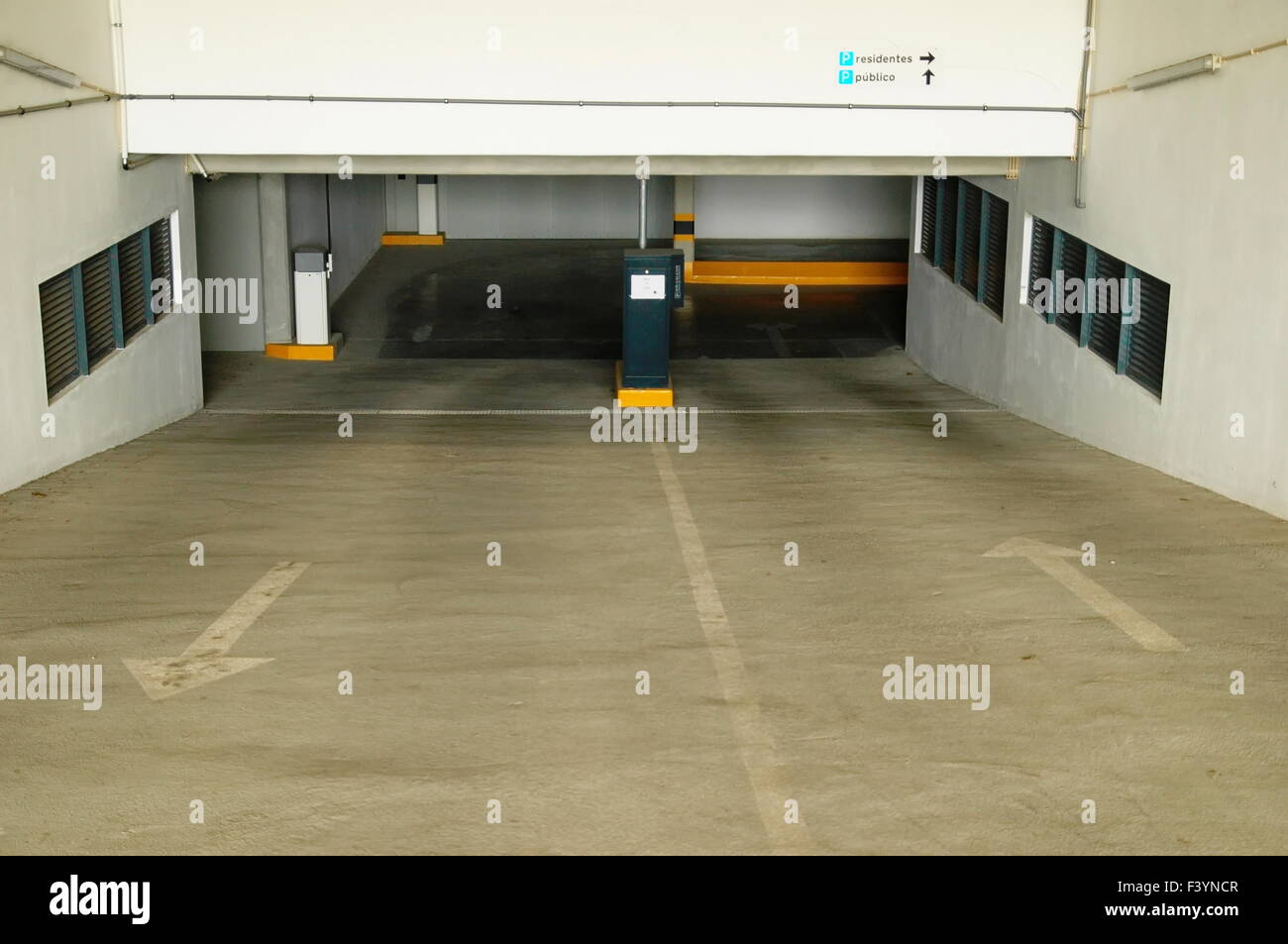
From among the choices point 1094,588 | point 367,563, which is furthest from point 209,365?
point 1094,588

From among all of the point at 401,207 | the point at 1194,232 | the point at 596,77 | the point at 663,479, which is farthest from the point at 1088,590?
the point at 401,207

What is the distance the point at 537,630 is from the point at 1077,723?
2943 mm

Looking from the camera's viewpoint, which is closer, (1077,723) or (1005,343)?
(1077,723)

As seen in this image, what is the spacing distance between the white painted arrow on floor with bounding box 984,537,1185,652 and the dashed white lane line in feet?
6.59

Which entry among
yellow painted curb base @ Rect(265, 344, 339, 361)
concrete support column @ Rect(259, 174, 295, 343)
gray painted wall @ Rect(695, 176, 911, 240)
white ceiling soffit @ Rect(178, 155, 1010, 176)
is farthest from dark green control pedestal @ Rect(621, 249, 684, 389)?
gray painted wall @ Rect(695, 176, 911, 240)

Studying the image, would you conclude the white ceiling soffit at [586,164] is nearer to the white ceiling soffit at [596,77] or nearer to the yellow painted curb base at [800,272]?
the white ceiling soffit at [596,77]

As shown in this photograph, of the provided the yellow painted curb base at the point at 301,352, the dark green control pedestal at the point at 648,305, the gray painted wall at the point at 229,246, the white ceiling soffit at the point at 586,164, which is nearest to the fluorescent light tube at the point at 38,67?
the white ceiling soffit at the point at 586,164

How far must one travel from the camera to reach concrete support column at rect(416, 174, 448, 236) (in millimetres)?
33094

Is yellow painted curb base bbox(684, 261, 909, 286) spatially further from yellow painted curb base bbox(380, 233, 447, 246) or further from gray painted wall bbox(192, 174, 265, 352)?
gray painted wall bbox(192, 174, 265, 352)

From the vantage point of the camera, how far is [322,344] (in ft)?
73.2

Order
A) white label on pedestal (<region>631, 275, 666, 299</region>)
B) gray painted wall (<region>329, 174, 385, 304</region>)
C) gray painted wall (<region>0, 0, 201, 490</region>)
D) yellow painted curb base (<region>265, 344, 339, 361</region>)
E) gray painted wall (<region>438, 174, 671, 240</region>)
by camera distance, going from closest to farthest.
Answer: gray painted wall (<region>0, 0, 201, 490</region>)
white label on pedestal (<region>631, 275, 666, 299</region>)
yellow painted curb base (<region>265, 344, 339, 361</region>)
gray painted wall (<region>329, 174, 385, 304</region>)
gray painted wall (<region>438, 174, 671, 240</region>)

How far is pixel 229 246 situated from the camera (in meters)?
22.3

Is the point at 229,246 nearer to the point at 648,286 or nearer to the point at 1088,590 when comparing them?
the point at 648,286

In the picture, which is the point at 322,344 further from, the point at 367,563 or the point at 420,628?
the point at 420,628
